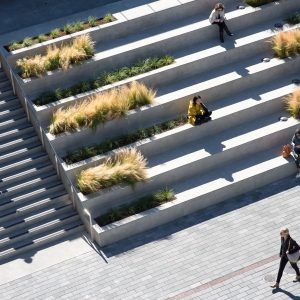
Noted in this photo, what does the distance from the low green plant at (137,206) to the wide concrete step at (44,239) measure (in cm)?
82

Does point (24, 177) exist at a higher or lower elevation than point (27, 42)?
lower

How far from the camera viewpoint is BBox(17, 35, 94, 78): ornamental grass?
22516 mm

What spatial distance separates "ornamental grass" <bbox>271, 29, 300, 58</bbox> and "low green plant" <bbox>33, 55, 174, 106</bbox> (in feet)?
10.1

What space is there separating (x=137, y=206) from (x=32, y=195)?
280cm

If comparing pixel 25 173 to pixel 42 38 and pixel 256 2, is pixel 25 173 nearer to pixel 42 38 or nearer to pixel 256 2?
pixel 42 38

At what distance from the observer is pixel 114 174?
20.7 m

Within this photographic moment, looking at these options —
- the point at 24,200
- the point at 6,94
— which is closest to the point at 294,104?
the point at 24,200

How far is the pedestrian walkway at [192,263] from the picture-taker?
18.9 m

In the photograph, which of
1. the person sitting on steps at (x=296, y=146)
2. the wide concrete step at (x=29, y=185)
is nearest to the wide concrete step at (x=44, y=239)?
the wide concrete step at (x=29, y=185)

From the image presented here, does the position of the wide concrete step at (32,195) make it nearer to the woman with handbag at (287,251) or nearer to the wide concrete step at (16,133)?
the wide concrete step at (16,133)

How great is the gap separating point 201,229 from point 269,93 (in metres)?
4.79

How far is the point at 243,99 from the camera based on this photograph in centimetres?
2295

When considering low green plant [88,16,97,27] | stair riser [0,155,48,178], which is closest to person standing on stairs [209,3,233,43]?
low green plant [88,16,97,27]

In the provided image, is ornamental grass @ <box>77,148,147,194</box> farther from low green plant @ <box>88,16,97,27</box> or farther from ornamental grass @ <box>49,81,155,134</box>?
low green plant @ <box>88,16,97,27</box>
